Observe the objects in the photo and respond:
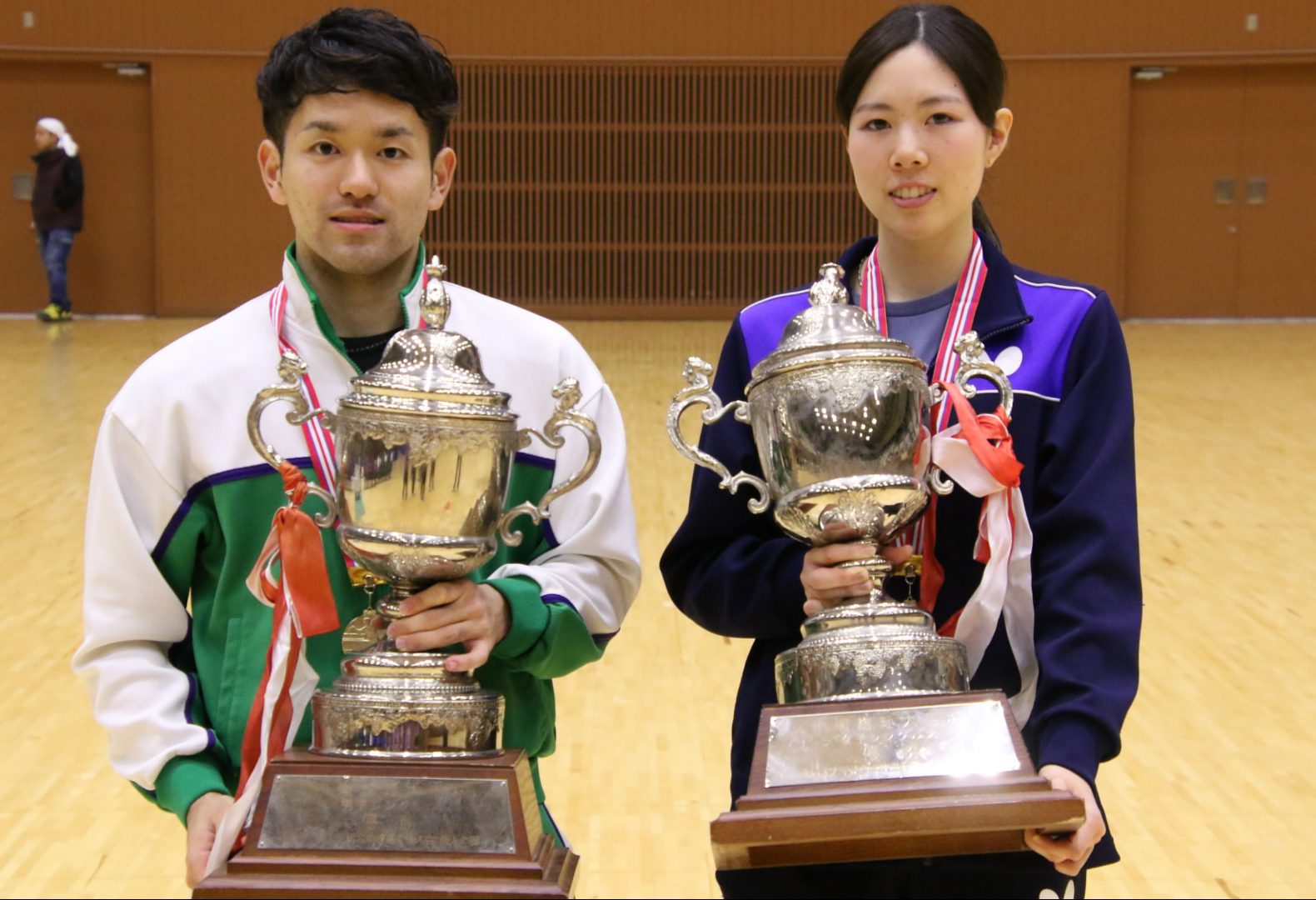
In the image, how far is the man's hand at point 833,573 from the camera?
1535 mm

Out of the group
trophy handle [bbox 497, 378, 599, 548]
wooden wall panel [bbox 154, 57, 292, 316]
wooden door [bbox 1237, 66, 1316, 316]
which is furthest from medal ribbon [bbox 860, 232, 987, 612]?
wooden door [bbox 1237, 66, 1316, 316]

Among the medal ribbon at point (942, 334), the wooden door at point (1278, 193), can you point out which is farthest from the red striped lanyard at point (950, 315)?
the wooden door at point (1278, 193)

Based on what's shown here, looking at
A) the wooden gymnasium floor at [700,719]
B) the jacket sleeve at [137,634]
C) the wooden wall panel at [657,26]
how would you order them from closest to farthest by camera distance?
1. the jacket sleeve at [137,634]
2. the wooden gymnasium floor at [700,719]
3. the wooden wall panel at [657,26]

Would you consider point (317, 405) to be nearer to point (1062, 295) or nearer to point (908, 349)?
point (908, 349)

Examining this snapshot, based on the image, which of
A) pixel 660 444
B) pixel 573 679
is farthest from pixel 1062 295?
pixel 660 444

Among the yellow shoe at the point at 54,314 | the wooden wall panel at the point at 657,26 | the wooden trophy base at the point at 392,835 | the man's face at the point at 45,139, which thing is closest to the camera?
the wooden trophy base at the point at 392,835

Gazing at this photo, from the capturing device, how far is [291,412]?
1.50 metres

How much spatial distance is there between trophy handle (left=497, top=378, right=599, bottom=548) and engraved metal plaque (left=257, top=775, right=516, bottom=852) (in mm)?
275

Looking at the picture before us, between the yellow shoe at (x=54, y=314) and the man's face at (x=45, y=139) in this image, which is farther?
the yellow shoe at (x=54, y=314)

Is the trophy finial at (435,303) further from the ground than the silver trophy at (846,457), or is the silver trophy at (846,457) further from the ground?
the trophy finial at (435,303)

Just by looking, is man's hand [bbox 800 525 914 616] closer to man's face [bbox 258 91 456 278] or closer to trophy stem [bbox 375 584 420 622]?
trophy stem [bbox 375 584 420 622]

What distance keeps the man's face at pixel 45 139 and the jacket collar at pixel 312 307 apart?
1168 centimetres

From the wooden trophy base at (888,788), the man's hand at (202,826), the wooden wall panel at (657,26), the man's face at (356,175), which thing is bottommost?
the man's hand at (202,826)

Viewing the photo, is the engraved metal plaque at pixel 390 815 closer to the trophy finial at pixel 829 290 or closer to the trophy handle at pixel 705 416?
the trophy handle at pixel 705 416
